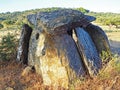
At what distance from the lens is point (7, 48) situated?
50.6 ft

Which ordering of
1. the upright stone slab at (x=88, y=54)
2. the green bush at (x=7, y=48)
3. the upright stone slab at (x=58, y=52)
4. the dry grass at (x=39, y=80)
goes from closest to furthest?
the dry grass at (x=39, y=80) < the upright stone slab at (x=58, y=52) < the upright stone slab at (x=88, y=54) < the green bush at (x=7, y=48)

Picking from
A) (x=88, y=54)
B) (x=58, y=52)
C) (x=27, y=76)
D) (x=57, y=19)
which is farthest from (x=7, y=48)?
(x=88, y=54)

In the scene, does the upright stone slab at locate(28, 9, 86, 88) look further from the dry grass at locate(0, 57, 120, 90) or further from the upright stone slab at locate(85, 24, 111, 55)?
the upright stone slab at locate(85, 24, 111, 55)

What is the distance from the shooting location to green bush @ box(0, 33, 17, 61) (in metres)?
15.2

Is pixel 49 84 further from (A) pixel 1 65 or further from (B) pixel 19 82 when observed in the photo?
(A) pixel 1 65

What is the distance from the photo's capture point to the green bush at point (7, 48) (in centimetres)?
1523

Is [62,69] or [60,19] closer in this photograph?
[62,69]

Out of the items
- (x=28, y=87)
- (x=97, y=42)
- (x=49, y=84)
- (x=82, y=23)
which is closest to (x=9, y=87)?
(x=28, y=87)

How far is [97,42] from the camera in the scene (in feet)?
46.0

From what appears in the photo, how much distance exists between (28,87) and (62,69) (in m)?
1.53

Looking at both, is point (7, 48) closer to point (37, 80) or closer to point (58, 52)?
point (37, 80)

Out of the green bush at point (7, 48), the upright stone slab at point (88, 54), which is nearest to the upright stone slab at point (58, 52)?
the upright stone slab at point (88, 54)

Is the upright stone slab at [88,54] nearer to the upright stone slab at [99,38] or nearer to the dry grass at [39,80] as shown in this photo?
the dry grass at [39,80]

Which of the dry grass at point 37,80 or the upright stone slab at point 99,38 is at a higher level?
the upright stone slab at point 99,38
